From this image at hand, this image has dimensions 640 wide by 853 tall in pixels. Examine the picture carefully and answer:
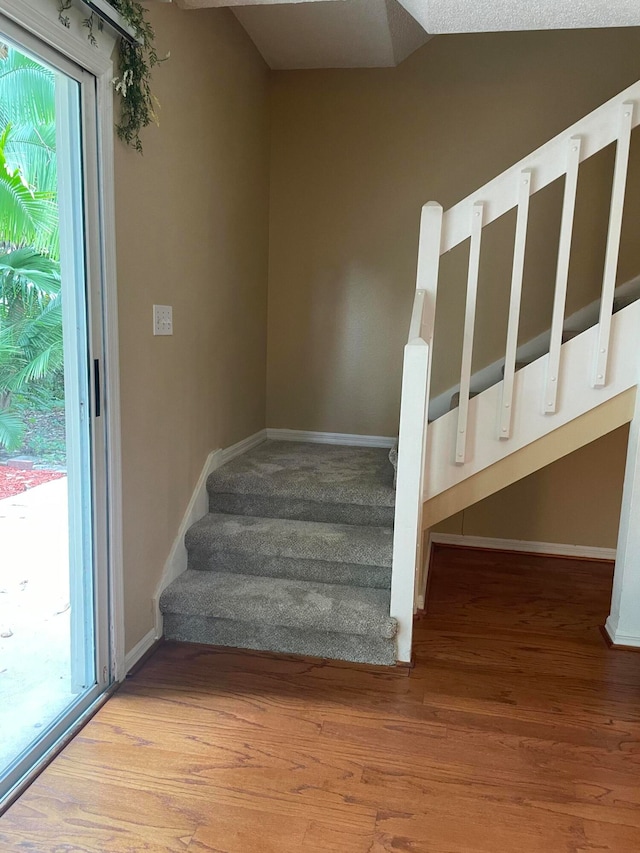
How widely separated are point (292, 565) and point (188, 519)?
20.1 inches

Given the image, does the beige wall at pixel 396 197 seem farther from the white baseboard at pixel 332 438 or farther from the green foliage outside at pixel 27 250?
the green foliage outside at pixel 27 250

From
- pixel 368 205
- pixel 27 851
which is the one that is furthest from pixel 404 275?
pixel 27 851

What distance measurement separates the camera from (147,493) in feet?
7.52

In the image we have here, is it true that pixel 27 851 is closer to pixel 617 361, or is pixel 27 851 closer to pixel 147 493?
pixel 147 493

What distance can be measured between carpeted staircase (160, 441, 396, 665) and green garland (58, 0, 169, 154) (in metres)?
1.54

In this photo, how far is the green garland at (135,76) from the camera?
6.13 ft

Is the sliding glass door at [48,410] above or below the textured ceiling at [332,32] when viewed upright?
below

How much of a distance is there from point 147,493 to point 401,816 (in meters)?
1.37

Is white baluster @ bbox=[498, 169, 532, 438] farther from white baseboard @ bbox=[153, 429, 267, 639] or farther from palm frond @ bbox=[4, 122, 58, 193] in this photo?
palm frond @ bbox=[4, 122, 58, 193]

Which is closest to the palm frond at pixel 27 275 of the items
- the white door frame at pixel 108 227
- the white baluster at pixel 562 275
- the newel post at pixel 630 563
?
the white door frame at pixel 108 227

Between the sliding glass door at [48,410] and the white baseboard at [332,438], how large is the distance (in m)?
1.92

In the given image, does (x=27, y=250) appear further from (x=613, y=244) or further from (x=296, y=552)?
(x=613, y=244)

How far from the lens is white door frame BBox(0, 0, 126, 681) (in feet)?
5.13

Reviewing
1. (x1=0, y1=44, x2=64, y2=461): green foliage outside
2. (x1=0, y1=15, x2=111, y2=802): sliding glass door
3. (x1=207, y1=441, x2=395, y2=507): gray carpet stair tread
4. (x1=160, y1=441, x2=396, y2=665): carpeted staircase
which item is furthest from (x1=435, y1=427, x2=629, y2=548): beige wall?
(x1=0, y1=44, x2=64, y2=461): green foliage outside
